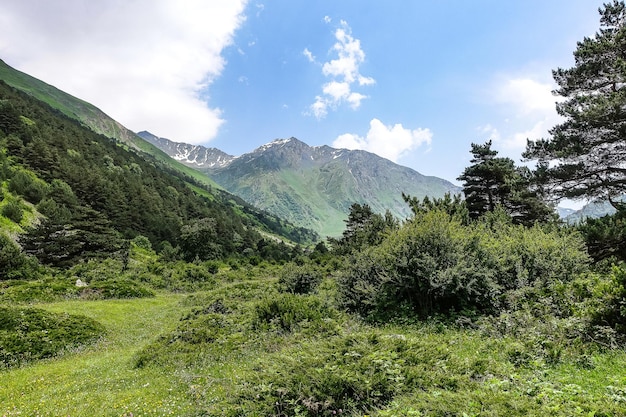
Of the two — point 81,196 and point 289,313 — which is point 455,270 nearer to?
point 289,313

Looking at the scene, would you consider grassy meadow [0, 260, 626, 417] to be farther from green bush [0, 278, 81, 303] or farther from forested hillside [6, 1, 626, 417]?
green bush [0, 278, 81, 303]

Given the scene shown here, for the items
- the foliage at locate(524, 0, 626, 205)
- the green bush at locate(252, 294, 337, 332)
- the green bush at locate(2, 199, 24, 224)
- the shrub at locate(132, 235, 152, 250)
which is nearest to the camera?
the green bush at locate(252, 294, 337, 332)

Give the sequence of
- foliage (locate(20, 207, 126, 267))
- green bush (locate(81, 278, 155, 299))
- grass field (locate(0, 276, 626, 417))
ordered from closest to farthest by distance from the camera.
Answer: grass field (locate(0, 276, 626, 417))
green bush (locate(81, 278, 155, 299))
foliage (locate(20, 207, 126, 267))

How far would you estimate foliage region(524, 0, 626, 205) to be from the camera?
774 inches

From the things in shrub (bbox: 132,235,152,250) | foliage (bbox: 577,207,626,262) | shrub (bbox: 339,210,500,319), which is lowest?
shrub (bbox: 132,235,152,250)

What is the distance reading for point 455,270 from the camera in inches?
531

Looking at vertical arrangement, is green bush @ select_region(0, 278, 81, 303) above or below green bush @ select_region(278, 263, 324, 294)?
below

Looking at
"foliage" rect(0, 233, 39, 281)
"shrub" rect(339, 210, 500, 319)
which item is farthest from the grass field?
"foliage" rect(0, 233, 39, 281)

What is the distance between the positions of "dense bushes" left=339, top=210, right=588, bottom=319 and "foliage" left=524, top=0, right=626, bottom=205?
278 inches

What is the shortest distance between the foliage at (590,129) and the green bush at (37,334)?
98.0ft

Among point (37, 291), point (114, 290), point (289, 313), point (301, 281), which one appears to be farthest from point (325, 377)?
point (114, 290)

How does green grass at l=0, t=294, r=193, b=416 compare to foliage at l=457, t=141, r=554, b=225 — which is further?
foliage at l=457, t=141, r=554, b=225

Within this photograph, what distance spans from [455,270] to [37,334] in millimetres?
→ 19051

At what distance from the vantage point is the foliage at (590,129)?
19672mm
